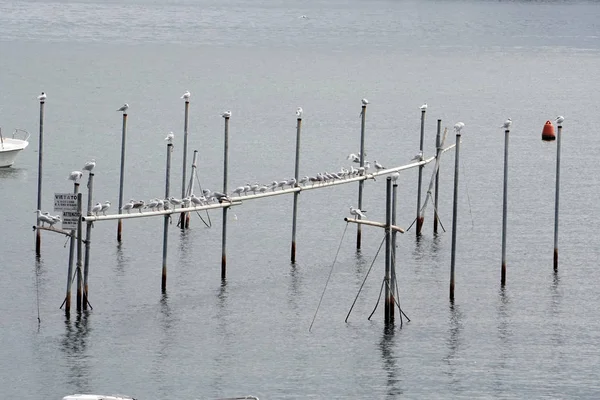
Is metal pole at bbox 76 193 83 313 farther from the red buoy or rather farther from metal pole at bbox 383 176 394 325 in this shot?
the red buoy

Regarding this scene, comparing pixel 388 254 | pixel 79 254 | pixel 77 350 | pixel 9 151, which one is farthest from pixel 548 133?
pixel 77 350

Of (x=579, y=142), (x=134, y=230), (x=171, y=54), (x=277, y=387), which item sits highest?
(x=171, y=54)

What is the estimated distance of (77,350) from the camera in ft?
136

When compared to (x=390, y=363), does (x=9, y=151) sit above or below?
above

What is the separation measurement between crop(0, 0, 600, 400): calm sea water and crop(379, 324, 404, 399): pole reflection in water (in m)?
0.12

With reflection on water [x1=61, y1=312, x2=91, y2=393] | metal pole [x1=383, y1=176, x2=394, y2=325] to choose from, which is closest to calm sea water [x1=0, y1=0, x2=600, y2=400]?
reflection on water [x1=61, y1=312, x2=91, y2=393]

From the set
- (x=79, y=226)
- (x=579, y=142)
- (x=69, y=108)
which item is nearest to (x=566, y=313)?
(x=79, y=226)

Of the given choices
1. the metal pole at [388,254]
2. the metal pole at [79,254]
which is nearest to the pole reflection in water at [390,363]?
the metal pole at [388,254]

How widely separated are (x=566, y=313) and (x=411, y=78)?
82661mm

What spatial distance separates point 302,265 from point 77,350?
13.5 meters

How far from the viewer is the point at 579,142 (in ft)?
287

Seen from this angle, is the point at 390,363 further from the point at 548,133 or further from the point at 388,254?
the point at 548,133

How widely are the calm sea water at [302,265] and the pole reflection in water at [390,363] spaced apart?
0.12m

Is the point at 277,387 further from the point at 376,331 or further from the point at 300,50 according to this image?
the point at 300,50
